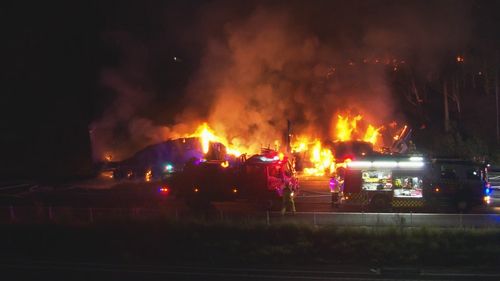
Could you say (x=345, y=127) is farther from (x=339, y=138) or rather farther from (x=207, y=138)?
(x=207, y=138)

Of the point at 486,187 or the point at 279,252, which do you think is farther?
the point at 486,187

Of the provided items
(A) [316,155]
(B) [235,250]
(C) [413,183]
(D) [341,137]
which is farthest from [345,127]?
(B) [235,250]

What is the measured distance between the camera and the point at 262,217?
621 inches

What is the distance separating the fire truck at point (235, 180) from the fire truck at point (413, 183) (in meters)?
2.59

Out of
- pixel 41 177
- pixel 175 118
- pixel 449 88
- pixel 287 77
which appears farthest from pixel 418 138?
pixel 41 177

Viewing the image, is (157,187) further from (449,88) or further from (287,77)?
(449,88)

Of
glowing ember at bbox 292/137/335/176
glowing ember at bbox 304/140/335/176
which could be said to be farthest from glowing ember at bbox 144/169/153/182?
glowing ember at bbox 304/140/335/176

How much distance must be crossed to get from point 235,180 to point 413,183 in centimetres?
640

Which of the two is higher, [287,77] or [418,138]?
[287,77]

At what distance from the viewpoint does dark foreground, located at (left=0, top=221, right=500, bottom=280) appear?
11.5m

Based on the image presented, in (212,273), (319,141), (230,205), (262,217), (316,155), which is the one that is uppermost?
(319,141)

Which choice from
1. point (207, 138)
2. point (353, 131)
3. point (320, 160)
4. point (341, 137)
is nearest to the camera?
point (207, 138)

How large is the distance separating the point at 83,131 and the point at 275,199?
19.0m

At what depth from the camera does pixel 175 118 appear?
33969 millimetres
